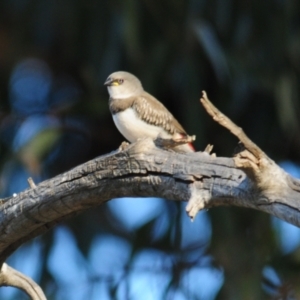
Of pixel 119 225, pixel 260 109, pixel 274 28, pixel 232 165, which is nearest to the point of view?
pixel 232 165

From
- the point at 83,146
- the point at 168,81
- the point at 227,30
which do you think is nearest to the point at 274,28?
the point at 227,30

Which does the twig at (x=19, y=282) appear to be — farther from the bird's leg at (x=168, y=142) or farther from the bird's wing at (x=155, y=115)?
the bird's wing at (x=155, y=115)

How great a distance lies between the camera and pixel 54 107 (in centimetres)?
396

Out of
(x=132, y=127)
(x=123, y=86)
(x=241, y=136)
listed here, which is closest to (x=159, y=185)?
(x=241, y=136)

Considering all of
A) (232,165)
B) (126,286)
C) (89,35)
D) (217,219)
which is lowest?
(232,165)

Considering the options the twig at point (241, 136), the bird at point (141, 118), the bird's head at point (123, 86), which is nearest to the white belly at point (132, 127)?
the bird at point (141, 118)

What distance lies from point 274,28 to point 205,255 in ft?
2.94

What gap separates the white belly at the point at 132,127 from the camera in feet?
7.79

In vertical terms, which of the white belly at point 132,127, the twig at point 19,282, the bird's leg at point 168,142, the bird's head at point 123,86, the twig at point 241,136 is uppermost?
the bird's head at point 123,86

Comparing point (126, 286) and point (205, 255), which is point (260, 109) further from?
point (126, 286)

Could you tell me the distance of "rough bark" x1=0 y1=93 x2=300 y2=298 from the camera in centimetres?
154

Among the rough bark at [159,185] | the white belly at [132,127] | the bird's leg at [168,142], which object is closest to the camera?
the rough bark at [159,185]

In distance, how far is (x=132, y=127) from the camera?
2.38 metres

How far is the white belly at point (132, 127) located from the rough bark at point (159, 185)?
1.54ft
